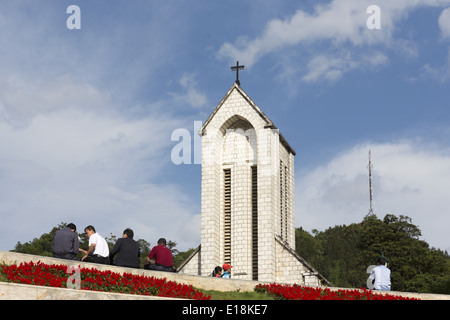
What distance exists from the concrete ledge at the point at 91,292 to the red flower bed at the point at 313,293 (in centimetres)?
44

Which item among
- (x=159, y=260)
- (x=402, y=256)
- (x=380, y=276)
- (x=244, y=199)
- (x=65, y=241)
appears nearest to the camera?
(x=380, y=276)

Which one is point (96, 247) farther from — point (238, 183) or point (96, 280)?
point (238, 183)

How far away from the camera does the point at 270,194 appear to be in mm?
34969

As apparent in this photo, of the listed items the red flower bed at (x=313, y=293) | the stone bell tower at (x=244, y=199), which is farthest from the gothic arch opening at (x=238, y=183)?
the red flower bed at (x=313, y=293)

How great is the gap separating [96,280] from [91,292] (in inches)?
80.0

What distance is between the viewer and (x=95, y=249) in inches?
829

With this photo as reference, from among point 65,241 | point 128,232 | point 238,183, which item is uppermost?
point 238,183

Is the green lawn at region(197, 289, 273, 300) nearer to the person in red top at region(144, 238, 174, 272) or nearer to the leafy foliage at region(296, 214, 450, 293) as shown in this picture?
the person in red top at region(144, 238, 174, 272)

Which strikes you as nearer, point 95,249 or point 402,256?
point 95,249

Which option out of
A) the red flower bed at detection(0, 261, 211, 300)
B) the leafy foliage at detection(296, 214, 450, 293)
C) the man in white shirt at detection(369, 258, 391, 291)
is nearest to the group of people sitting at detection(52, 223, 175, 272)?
the red flower bed at detection(0, 261, 211, 300)

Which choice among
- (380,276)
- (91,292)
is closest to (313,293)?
(380,276)
